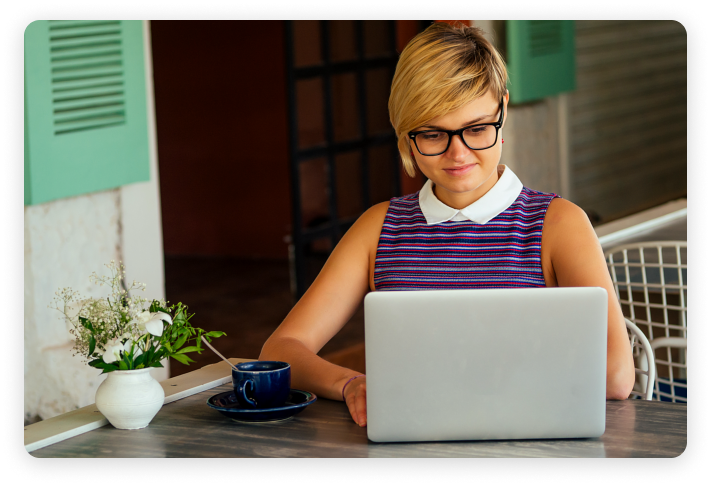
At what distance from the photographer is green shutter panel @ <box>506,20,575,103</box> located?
17.1ft

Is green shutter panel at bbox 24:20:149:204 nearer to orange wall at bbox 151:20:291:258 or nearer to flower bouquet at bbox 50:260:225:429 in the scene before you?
flower bouquet at bbox 50:260:225:429

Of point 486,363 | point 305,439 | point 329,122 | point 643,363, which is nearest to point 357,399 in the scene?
point 305,439

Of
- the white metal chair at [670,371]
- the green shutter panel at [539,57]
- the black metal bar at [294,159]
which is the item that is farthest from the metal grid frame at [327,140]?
the white metal chair at [670,371]

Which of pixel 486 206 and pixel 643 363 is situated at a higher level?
pixel 486 206

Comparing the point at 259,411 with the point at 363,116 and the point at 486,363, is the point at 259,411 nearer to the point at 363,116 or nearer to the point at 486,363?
the point at 486,363

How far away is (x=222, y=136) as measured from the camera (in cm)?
736

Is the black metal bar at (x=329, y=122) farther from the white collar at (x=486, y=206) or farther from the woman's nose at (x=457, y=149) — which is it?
the woman's nose at (x=457, y=149)

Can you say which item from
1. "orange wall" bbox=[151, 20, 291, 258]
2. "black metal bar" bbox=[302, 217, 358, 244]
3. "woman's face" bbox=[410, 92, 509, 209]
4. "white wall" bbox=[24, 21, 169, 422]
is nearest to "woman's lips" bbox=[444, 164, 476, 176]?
"woman's face" bbox=[410, 92, 509, 209]

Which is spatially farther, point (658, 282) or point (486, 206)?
point (658, 282)

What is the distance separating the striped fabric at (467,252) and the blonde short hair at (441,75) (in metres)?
0.24

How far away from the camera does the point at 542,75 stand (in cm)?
564

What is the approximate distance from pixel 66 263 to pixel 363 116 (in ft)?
7.85
